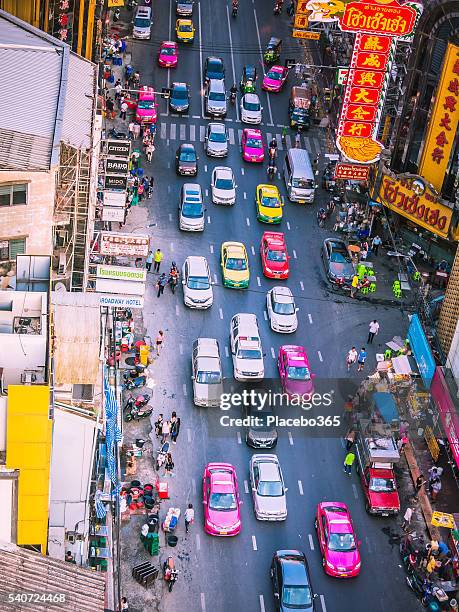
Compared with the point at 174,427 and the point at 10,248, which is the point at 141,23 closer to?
the point at 174,427

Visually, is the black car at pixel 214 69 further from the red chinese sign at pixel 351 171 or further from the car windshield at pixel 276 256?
→ the car windshield at pixel 276 256

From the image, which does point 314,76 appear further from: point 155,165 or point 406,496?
point 406,496

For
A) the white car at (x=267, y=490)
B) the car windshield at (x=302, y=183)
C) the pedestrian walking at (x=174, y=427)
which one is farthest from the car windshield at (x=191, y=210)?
the white car at (x=267, y=490)

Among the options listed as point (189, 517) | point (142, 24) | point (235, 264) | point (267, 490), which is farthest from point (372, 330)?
point (142, 24)

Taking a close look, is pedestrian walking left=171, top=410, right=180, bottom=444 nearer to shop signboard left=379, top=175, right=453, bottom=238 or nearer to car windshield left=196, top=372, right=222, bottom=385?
car windshield left=196, top=372, right=222, bottom=385

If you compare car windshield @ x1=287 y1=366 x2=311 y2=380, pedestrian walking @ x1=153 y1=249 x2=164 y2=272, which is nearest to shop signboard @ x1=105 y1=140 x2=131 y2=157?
pedestrian walking @ x1=153 y1=249 x2=164 y2=272

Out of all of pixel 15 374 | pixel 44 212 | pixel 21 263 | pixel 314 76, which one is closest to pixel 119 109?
pixel 314 76
